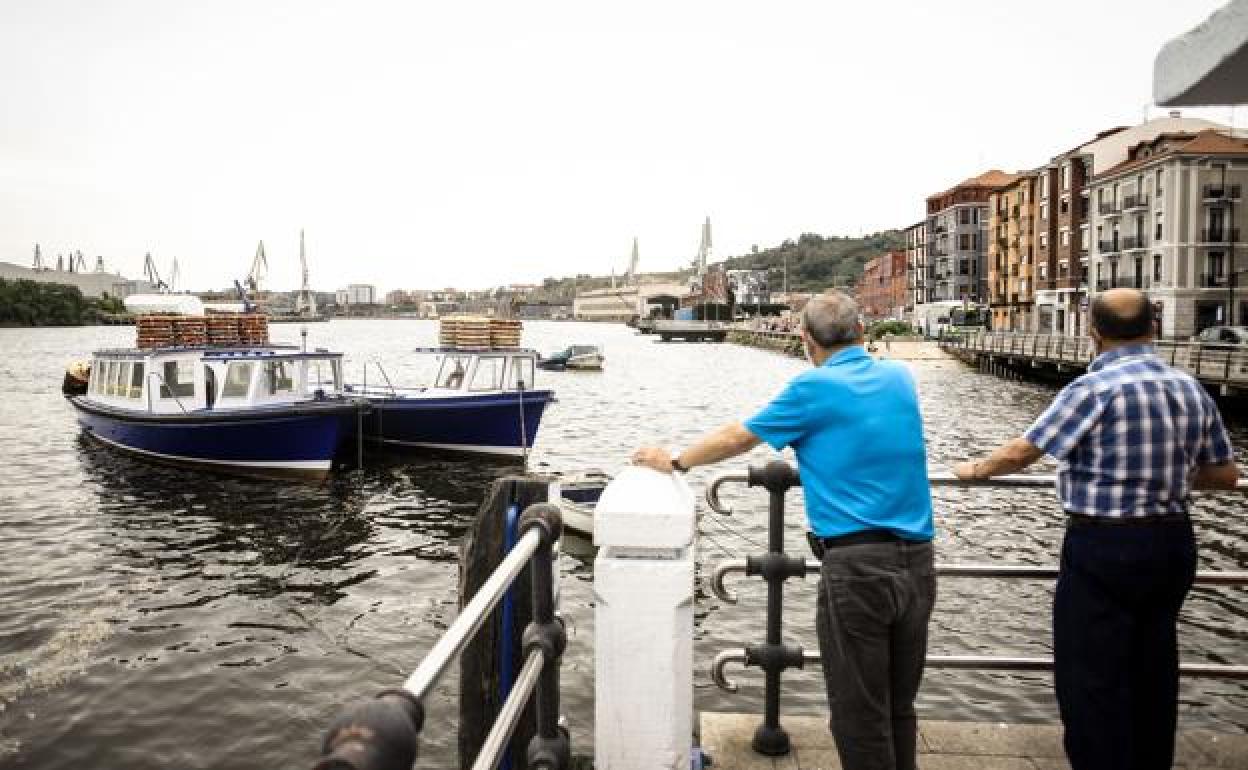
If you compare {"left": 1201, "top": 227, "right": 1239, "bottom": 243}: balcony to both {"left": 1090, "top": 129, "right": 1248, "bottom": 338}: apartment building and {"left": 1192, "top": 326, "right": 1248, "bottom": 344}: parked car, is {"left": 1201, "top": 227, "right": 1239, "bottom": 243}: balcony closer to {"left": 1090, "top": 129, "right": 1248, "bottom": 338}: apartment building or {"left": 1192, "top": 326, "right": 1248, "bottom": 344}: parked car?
{"left": 1090, "top": 129, "right": 1248, "bottom": 338}: apartment building

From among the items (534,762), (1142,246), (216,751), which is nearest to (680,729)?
(534,762)

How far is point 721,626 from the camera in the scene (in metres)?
11.3

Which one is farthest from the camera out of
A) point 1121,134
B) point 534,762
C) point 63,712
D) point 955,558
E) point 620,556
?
point 1121,134

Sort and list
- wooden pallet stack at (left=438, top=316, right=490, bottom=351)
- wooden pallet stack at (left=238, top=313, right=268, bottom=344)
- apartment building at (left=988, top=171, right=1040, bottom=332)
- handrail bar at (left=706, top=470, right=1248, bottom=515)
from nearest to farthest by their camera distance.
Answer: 1. handrail bar at (left=706, top=470, right=1248, bottom=515)
2. wooden pallet stack at (left=238, top=313, right=268, bottom=344)
3. wooden pallet stack at (left=438, top=316, right=490, bottom=351)
4. apartment building at (left=988, top=171, right=1040, bottom=332)

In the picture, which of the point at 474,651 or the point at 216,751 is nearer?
the point at 474,651

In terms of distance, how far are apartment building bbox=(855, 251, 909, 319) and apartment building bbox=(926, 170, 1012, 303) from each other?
1481 centimetres

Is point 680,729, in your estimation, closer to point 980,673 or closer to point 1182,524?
point 1182,524

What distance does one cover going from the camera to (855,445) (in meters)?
3.24

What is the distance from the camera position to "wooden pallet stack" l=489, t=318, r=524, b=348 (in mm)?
24828

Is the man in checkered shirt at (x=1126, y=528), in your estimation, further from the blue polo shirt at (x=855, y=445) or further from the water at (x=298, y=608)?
the water at (x=298, y=608)

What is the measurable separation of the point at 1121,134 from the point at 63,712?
77.3 metres

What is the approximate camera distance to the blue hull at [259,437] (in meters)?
19.8

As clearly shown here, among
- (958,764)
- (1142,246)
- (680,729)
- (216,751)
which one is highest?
(1142,246)

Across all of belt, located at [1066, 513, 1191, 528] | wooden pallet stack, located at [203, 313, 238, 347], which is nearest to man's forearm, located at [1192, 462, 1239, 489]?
belt, located at [1066, 513, 1191, 528]
